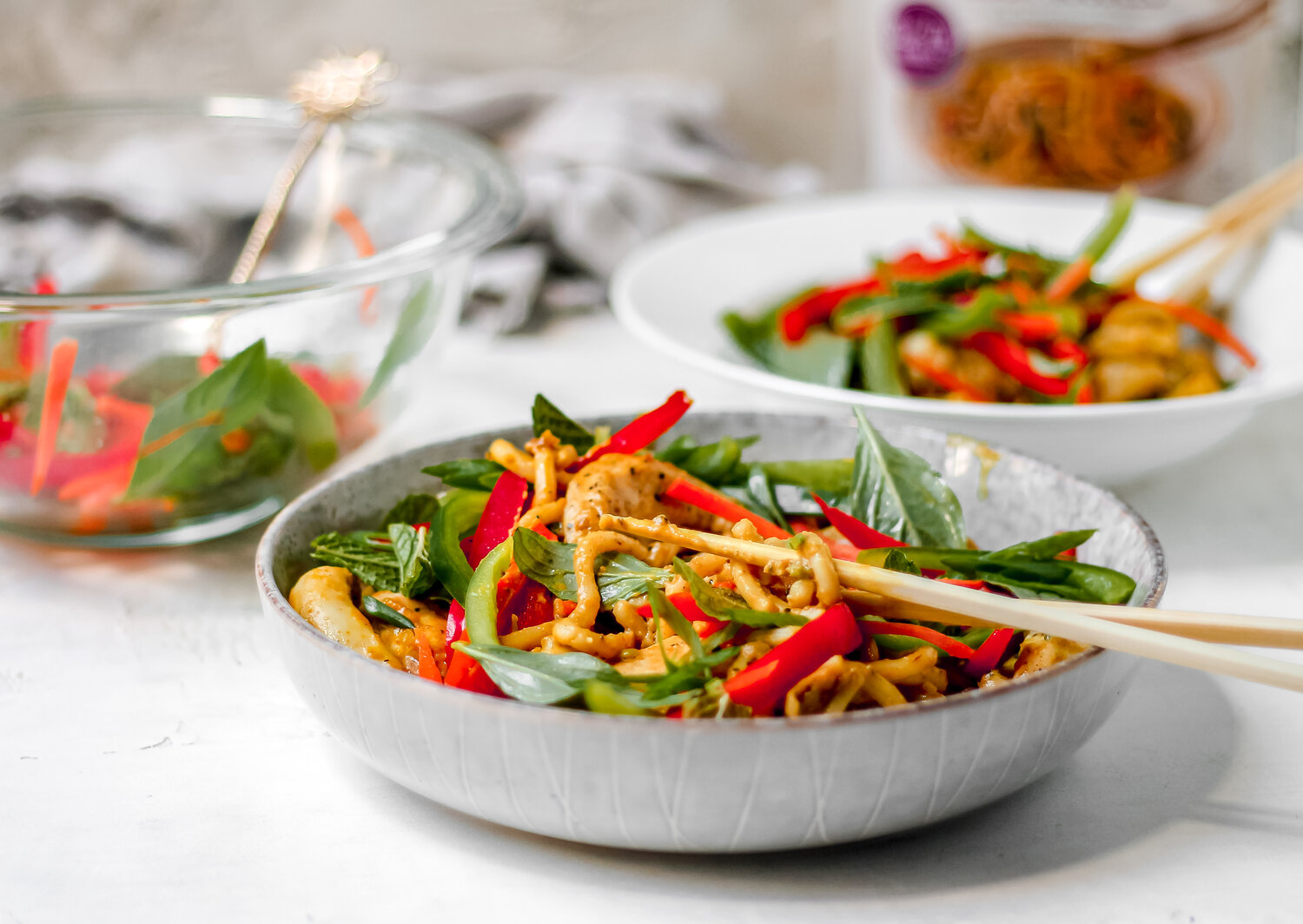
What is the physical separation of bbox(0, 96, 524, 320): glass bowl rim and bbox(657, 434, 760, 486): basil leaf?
1.02 ft

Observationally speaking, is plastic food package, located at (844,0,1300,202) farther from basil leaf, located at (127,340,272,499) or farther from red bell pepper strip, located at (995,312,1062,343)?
basil leaf, located at (127,340,272,499)

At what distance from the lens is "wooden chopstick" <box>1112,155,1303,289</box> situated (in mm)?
1430

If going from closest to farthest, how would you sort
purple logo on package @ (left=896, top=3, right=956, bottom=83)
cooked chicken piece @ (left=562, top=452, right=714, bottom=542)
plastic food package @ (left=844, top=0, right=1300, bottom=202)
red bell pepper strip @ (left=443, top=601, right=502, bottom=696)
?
red bell pepper strip @ (left=443, top=601, right=502, bottom=696), cooked chicken piece @ (left=562, top=452, right=714, bottom=542), plastic food package @ (left=844, top=0, right=1300, bottom=202), purple logo on package @ (left=896, top=3, right=956, bottom=83)

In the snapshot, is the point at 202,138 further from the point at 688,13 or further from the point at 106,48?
the point at 688,13

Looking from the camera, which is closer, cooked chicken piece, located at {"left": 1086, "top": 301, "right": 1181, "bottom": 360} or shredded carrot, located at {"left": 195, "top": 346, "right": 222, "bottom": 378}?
shredded carrot, located at {"left": 195, "top": 346, "right": 222, "bottom": 378}

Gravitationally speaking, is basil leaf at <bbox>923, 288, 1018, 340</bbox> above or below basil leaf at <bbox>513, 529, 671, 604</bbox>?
above

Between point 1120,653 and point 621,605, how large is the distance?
288 millimetres

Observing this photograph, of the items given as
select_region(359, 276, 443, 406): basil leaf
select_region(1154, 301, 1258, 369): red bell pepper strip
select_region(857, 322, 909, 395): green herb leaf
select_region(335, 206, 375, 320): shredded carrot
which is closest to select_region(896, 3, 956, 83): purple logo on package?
select_region(1154, 301, 1258, 369): red bell pepper strip

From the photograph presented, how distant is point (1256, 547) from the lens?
1160 millimetres

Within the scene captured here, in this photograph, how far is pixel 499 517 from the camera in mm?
888

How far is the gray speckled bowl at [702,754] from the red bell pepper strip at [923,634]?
0.28 feet

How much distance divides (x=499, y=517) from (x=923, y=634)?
30 cm

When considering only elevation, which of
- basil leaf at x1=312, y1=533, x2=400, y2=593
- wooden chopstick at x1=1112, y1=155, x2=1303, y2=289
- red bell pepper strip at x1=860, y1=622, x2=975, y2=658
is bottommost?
basil leaf at x1=312, y1=533, x2=400, y2=593

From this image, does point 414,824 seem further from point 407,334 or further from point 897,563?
point 407,334
